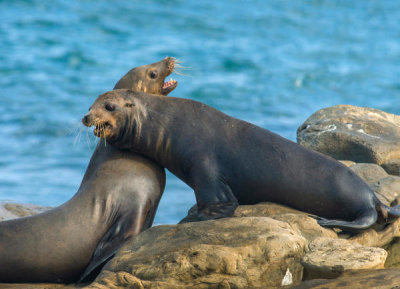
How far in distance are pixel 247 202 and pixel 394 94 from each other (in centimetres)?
1652

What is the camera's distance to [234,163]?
6340 millimetres

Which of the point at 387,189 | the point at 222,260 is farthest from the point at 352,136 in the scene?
the point at 222,260

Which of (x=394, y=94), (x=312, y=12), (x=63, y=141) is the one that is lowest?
(x=63, y=141)

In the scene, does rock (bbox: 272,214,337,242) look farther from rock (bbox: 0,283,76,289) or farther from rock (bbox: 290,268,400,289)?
rock (bbox: 0,283,76,289)

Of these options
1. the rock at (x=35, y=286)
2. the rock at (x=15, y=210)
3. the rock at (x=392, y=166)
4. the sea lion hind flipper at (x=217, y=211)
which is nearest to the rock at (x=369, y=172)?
the rock at (x=392, y=166)

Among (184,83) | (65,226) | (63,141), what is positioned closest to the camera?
(65,226)

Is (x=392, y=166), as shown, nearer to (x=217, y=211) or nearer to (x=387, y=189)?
(x=387, y=189)

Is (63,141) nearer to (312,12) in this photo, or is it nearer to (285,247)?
(285,247)

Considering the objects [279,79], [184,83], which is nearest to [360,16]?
[279,79]

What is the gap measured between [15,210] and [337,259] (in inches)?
190

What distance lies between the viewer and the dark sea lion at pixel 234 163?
20.4ft

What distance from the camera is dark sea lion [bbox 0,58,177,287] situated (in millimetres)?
6129

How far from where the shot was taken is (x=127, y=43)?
77.2 feet

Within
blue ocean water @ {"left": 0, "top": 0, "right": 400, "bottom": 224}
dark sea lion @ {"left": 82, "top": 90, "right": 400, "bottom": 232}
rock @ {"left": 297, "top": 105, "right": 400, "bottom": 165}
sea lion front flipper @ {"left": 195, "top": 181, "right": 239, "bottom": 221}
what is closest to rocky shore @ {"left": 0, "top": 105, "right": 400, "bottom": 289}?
dark sea lion @ {"left": 82, "top": 90, "right": 400, "bottom": 232}
